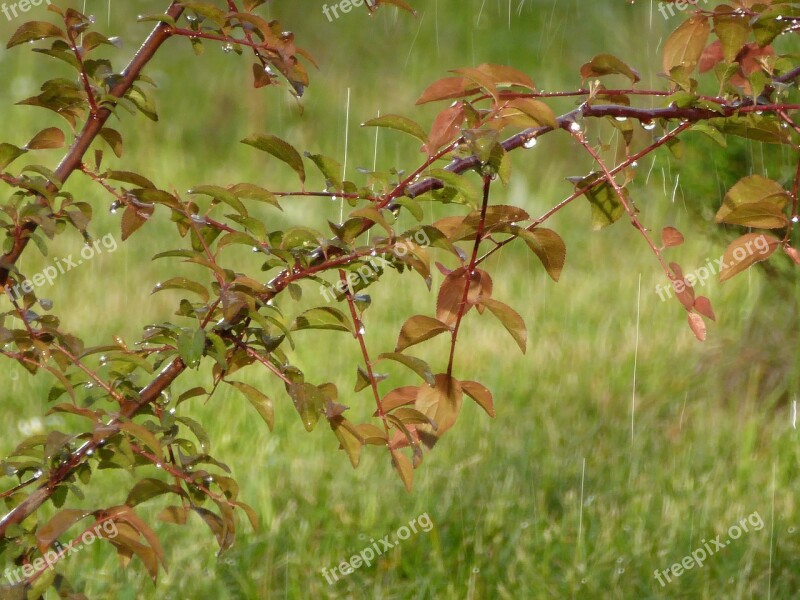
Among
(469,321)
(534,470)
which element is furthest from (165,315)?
(534,470)

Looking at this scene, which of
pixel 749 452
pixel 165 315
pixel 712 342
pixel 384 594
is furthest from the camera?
pixel 165 315

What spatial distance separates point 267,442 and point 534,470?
879 mm

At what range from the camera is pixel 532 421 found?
3.69 m

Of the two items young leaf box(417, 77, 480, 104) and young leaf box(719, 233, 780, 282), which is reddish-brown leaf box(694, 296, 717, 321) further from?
young leaf box(417, 77, 480, 104)

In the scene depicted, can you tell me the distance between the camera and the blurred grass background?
9.05 ft

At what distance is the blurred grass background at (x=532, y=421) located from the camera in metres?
2.76

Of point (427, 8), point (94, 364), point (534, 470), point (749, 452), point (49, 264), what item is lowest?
point (749, 452)

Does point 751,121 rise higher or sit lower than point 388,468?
higher

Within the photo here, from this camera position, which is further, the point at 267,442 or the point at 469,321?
the point at 469,321

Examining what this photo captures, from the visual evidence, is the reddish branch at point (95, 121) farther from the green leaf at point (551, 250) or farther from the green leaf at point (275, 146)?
the green leaf at point (551, 250)

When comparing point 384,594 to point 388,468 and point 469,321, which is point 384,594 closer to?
point 388,468

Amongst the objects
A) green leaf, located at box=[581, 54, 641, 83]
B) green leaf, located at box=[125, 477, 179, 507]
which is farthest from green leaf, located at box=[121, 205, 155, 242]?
green leaf, located at box=[581, 54, 641, 83]

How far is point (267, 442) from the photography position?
3.50m

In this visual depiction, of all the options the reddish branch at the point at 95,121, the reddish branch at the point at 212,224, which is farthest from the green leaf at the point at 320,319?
the reddish branch at the point at 95,121
